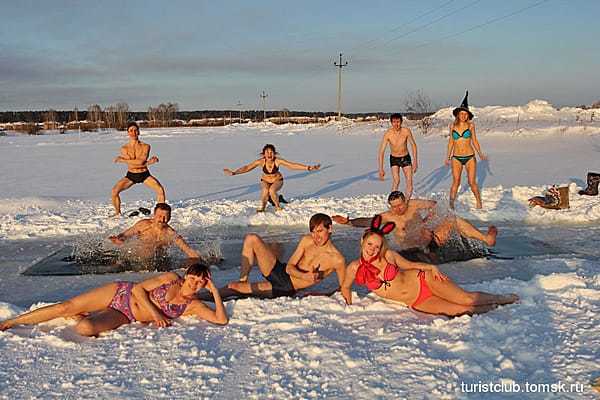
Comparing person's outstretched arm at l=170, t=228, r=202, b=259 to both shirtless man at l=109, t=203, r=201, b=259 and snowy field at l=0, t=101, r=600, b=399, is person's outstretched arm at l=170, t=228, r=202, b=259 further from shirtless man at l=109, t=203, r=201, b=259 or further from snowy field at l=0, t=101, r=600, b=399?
snowy field at l=0, t=101, r=600, b=399

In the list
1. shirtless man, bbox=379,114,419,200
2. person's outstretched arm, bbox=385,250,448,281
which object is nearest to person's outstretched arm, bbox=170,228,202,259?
person's outstretched arm, bbox=385,250,448,281

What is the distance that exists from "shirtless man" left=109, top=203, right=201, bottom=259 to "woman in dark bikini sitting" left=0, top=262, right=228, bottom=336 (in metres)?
1.53

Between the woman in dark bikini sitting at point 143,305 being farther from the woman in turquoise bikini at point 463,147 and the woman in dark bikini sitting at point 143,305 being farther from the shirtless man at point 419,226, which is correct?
the woman in turquoise bikini at point 463,147

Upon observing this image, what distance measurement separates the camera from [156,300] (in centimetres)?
448

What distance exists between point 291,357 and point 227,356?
45cm

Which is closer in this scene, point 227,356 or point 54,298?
point 227,356

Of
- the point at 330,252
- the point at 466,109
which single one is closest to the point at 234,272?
the point at 330,252

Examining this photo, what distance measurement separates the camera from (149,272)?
6.26 meters

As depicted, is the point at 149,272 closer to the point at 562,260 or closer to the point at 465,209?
the point at 562,260

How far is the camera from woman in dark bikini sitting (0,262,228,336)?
14.4 feet

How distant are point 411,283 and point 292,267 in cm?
116

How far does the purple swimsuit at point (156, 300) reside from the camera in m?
4.46

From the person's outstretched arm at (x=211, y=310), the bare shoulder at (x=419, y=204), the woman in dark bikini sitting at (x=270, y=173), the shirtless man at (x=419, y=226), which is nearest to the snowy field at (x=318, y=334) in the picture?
the person's outstretched arm at (x=211, y=310)

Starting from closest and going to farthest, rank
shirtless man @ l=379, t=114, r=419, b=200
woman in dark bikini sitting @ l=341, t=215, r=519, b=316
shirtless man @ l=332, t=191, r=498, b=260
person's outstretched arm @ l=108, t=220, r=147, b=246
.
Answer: woman in dark bikini sitting @ l=341, t=215, r=519, b=316 < person's outstretched arm @ l=108, t=220, r=147, b=246 < shirtless man @ l=332, t=191, r=498, b=260 < shirtless man @ l=379, t=114, r=419, b=200
